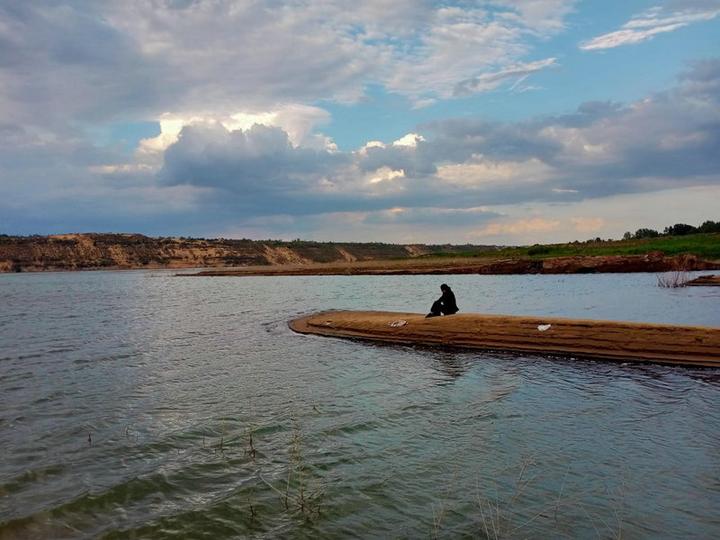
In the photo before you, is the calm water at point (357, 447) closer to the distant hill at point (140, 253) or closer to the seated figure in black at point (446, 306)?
the seated figure in black at point (446, 306)

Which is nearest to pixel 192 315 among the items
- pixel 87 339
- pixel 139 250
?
pixel 87 339

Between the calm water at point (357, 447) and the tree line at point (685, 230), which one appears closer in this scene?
the calm water at point (357, 447)

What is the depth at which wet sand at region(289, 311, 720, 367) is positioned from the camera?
48.1 ft

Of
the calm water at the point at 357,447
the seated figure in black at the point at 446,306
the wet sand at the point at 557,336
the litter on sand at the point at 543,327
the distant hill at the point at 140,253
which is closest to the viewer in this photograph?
the calm water at the point at 357,447

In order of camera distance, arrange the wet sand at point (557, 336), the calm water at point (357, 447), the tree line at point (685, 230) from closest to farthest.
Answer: the calm water at point (357, 447) < the wet sand at point (557, 336) < the tree line at point (685, 230)

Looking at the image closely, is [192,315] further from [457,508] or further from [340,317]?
[457,508]

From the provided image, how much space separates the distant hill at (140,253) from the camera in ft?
484

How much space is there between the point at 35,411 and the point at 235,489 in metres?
7.04

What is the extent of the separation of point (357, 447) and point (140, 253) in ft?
535

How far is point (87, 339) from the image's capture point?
953 inches

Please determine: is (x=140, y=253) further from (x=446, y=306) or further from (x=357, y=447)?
(x=357, y=447)

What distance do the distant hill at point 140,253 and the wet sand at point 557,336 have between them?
11739 cm

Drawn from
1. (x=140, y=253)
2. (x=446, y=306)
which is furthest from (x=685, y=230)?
(x=140, y=253)

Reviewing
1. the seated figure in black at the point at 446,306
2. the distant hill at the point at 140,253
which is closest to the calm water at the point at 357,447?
the seated figure in black at the point at 446,306
